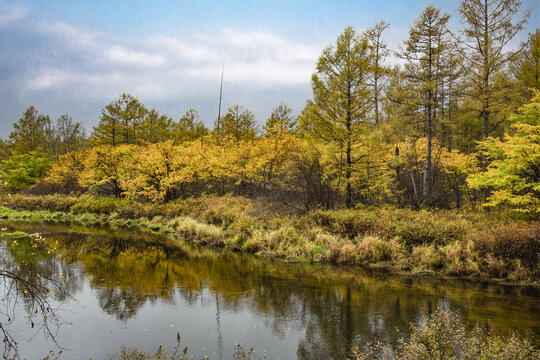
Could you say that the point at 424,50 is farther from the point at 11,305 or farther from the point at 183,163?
the point at 11,305

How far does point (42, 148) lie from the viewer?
51.8m

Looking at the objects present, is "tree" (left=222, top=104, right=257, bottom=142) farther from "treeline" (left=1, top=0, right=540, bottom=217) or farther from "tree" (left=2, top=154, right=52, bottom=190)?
"tree" (left=2, top=154, right=52, bottom=190)

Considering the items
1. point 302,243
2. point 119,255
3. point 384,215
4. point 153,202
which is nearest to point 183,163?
point 153,202

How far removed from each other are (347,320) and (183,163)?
76.3 ft

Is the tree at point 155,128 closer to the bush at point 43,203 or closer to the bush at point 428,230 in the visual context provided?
the bush at point 43,203

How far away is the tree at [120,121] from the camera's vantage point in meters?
40.6

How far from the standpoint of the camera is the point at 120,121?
135 ft

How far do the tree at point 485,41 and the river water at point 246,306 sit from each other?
11.7m

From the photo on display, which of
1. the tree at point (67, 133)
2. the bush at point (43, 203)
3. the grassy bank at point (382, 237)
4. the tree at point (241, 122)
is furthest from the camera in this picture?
the tree at point (67, 133)

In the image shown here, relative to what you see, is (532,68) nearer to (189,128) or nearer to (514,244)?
(514,244)

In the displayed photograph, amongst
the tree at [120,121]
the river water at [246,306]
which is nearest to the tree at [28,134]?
the tree at [120,121]

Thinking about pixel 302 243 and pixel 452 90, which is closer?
pixel 302 243

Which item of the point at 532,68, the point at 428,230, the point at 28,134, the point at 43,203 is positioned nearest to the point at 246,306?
the point at 428,230

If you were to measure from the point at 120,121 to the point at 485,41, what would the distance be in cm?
3700
